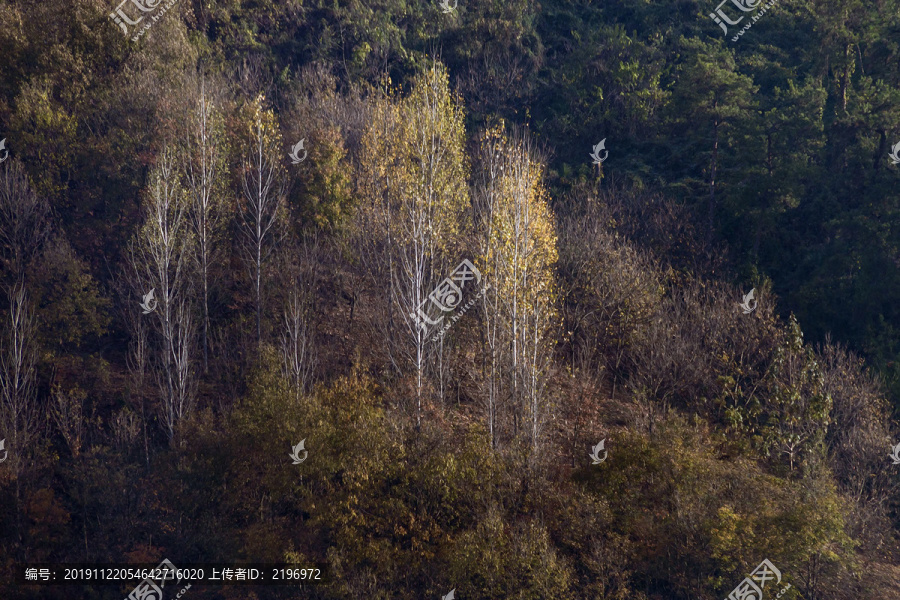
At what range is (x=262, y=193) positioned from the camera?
27.7 metres

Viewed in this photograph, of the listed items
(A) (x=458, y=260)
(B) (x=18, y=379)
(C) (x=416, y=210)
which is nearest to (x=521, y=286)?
(C) (x=416, y=210)

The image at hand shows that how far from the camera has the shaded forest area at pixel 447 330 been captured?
1833 centimetres

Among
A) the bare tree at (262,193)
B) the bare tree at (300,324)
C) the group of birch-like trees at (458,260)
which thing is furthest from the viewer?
the bare tree at (262,193)

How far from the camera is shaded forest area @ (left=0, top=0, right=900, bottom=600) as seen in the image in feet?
60.1

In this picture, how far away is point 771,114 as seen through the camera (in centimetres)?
2986

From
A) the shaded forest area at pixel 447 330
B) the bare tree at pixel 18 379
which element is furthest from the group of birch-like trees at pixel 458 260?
the bare tree at pixel 18 379

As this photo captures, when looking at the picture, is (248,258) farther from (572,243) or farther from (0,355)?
(572,243)

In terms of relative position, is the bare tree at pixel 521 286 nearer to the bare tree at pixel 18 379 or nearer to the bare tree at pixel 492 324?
the bare tree at pixel 492 324

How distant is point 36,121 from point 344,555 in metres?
22.8

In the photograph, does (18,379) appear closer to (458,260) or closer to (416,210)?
(416,210)

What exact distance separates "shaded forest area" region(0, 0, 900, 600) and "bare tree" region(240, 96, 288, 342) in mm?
193

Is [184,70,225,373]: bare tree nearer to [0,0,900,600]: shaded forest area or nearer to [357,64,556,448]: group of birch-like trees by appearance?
[0,0,900,600]: shaded forest area

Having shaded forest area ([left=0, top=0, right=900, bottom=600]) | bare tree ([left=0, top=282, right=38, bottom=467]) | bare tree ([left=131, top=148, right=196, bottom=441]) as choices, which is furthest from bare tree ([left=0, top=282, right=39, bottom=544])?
bare tree ([left=131, top=148, right=196, bottom=441])

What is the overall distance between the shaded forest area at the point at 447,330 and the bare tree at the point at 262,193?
19 cm
